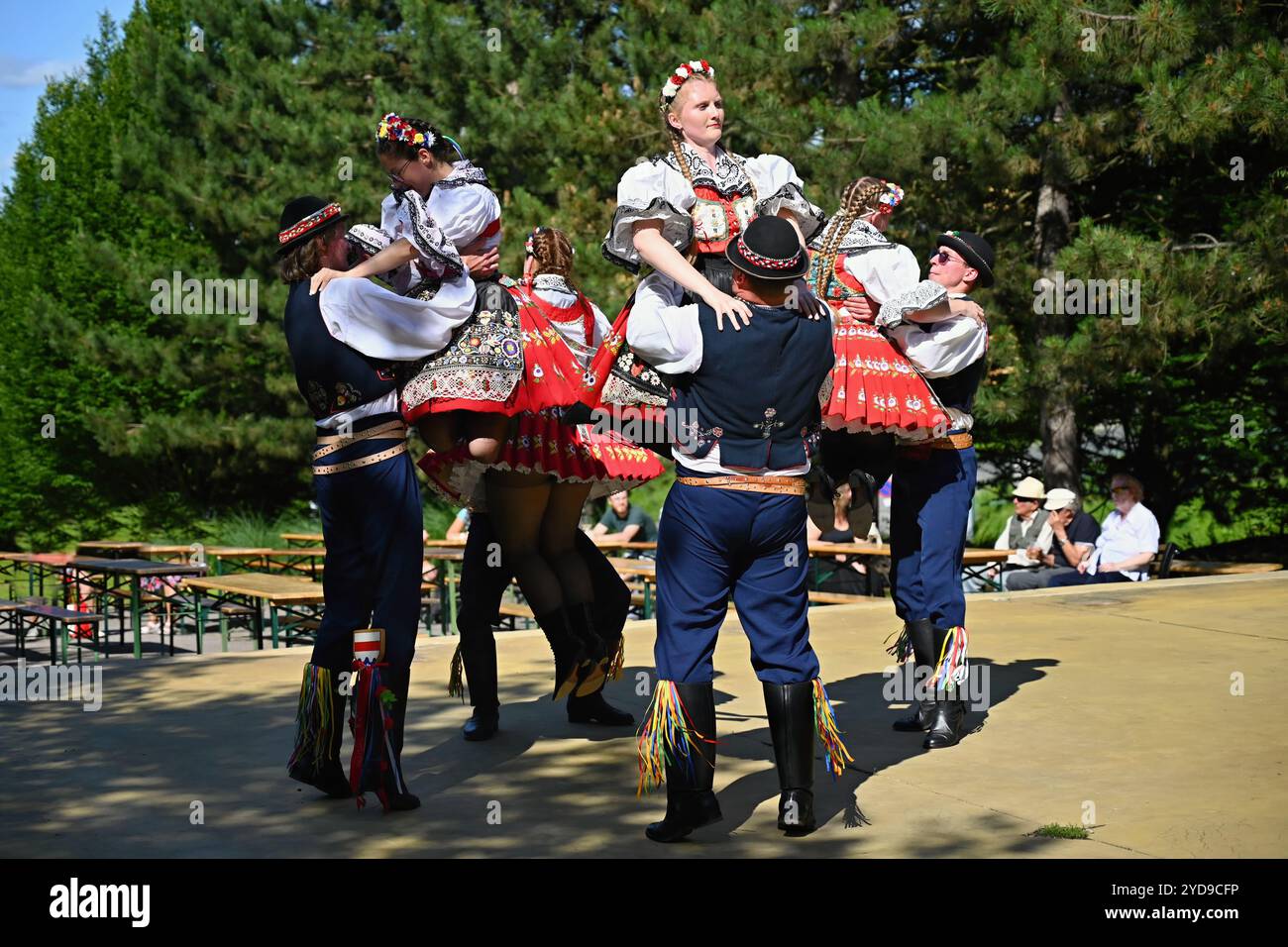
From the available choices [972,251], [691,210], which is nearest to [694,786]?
[691,210]

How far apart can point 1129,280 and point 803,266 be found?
9.44m

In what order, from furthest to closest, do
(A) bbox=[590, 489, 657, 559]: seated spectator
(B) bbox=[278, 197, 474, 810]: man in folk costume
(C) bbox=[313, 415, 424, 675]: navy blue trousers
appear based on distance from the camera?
(A) bbox=[590, 489, 657, 559]: seated spectator < (C) bbox=[313, 415, 424, 675]: navy blue trousers < (B) bbox=[278, 197, 474, 810]: man in folk costume

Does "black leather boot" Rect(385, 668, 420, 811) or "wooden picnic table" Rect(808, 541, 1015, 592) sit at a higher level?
"wooden picnic table" Rect(808, 541, 1015, 592)

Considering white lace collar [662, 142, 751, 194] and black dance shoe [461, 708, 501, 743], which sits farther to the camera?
black dance shoe [461, 708, 501, 743]

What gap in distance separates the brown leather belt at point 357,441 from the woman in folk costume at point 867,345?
5.05 feet

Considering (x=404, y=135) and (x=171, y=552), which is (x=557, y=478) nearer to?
(x=404, y=135)

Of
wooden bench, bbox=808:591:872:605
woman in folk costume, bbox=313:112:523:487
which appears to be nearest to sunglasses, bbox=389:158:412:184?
woman in folk costume, bbox=313:112:523:487

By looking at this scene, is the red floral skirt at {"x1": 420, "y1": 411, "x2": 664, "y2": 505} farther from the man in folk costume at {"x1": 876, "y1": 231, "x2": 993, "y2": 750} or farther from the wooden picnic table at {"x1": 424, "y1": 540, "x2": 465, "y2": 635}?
the wooden picnic table at {"x1": 424, "y1": 540, "x2": 465, "y2": 635}

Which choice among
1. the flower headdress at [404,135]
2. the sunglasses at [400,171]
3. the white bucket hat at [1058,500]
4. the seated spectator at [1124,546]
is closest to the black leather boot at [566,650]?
the sunglasses at [400,171]

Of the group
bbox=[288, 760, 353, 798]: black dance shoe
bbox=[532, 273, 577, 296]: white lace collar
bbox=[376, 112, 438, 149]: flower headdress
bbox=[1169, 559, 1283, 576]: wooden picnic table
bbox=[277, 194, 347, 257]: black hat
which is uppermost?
bbox=[376, 112, 438, 149]: flower headdress

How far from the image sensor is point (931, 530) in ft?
19.1

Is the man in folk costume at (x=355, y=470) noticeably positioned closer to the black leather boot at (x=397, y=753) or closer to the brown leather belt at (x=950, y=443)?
the black leather boot at (x=397, y=753)

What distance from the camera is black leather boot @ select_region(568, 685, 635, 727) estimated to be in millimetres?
5934

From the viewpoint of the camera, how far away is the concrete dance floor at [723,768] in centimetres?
417
